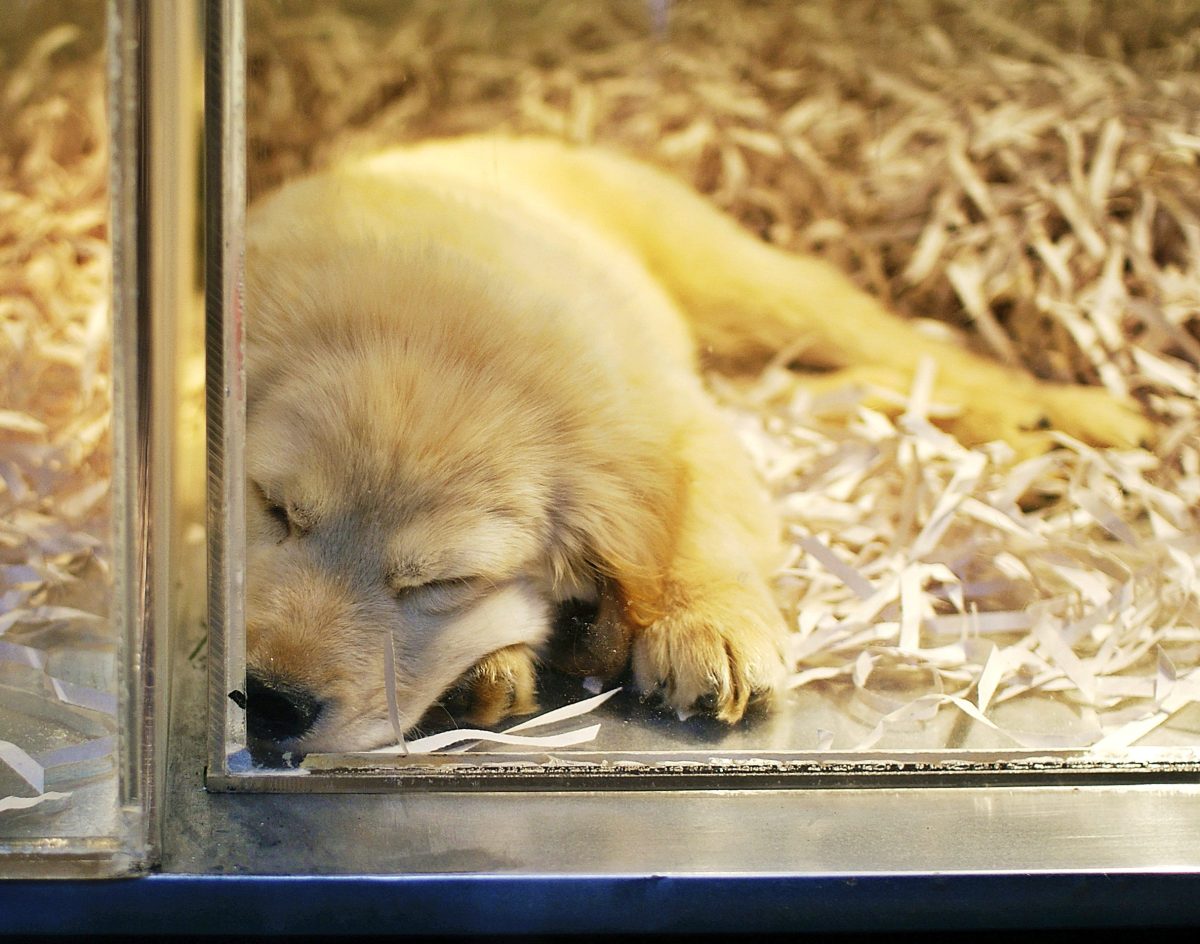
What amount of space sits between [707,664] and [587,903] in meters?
0.31

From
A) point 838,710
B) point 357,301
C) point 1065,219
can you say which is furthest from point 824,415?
point 357,301

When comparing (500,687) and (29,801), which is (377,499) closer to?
(500,687)

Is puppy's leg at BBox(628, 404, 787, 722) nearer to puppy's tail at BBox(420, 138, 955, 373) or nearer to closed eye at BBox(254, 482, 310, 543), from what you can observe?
closed eye at BBox(254, 482, 310, 543)

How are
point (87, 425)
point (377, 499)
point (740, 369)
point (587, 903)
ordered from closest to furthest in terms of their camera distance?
point (587, 903)
point (377, 499)
point (87, 425)
point (740, 369)

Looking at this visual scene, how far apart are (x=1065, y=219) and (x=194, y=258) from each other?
1528 millimetres

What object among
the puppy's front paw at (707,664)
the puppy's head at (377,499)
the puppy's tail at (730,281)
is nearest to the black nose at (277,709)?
the puppy's head at (377,499)

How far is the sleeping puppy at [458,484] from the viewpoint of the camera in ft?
3.79

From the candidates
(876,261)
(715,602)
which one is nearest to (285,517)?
(715,602)

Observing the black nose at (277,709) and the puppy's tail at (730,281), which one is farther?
the puppy's tail at (730,281)

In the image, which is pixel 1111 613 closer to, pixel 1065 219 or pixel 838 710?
pixel 838 710

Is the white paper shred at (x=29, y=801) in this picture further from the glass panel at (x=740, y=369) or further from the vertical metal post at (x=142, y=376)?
the glass panel at (x=740, y=369)

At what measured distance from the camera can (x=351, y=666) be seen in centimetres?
115

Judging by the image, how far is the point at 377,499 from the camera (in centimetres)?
116

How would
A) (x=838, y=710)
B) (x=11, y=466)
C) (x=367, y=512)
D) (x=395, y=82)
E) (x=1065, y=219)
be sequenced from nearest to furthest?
(x=367, y=512)
(x=838, y=710)
(x=11, y=466)
(x=395, y=82)
(x=1065, y=219)
